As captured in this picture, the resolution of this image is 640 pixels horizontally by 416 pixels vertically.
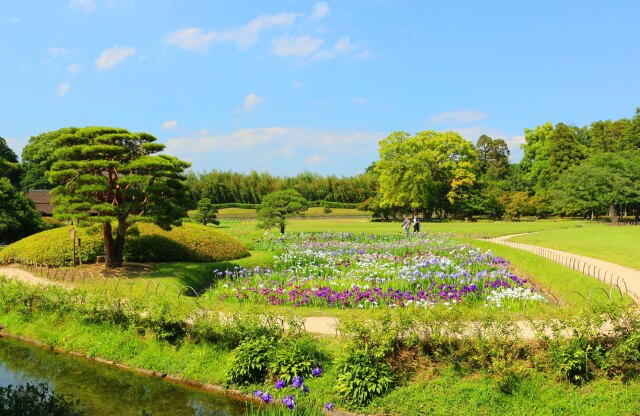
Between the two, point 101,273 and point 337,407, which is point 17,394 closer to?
point 337,407

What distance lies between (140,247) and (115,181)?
2888 millimetres

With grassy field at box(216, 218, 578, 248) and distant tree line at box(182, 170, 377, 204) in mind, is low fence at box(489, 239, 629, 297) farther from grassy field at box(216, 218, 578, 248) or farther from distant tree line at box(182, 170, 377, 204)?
distant tree line at box(182, 170, 377, 204)

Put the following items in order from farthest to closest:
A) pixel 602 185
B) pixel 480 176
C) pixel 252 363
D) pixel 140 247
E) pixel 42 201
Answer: pixel 480 176
pixel 42 201
pixel 602 185
pixel 140 247
pixel 252 363

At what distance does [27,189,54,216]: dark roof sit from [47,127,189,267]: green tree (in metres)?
30.6

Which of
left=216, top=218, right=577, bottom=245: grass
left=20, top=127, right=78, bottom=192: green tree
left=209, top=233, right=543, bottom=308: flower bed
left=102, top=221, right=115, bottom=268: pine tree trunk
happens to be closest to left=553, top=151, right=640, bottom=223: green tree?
left=216, top=218, right=577, bottom=245: grass

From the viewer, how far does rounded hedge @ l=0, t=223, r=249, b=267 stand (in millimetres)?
15953

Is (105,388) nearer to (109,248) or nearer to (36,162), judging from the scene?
(109,248)

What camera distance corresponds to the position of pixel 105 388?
735 cm

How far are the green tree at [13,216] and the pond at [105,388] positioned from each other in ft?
62.2

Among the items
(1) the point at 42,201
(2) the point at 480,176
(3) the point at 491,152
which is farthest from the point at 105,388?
(3) the point at 491,152

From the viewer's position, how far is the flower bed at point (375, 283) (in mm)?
10906

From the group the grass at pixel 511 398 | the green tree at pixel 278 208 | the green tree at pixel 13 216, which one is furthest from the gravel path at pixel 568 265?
the green tree at pixel 278 208

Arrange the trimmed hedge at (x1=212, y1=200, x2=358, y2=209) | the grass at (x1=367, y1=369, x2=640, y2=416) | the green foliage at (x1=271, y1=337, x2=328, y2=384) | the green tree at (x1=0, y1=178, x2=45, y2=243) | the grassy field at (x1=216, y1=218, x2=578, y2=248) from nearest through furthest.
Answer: the grass at (x1=367, y1=369, x2=640, y2=416) < the green foliage at (x1=271, y1=337, x2=328, y2=384) < the green tree at (x1=0, y1=178, x2=45, y2=243) < the grassy field at (x1=216, y1=218, x2=578, y2=248) < the trimmed hedge at (x1=212, y1=200, x2=358, y2=209)

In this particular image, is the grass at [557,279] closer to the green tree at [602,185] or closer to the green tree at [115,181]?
the green tree at [115,181]
